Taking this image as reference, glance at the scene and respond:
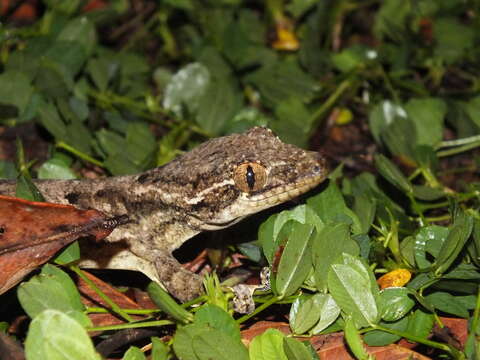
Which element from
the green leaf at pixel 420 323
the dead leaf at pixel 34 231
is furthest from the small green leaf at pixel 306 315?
the dead leaf at pixel 34 231

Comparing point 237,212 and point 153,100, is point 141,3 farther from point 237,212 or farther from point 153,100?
point 237,212

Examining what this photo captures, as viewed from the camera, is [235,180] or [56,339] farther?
[235,180]

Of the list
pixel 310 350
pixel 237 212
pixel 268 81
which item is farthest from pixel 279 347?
pixel 268 81

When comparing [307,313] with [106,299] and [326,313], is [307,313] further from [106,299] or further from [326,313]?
[106,299]

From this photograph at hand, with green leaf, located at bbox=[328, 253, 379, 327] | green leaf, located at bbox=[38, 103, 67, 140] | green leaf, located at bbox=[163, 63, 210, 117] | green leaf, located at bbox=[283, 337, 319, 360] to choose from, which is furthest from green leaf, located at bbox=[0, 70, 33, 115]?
green leaf, located at bbox=[283, 337, 319, 360]

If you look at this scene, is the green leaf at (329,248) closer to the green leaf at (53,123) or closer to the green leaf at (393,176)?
the green leaf at (393,176)

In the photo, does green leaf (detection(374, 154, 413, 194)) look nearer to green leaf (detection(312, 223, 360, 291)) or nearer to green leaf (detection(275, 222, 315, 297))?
green leaf (detection(312, 223, 360, 291))

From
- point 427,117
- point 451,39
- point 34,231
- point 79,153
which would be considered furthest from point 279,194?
point 451,39
